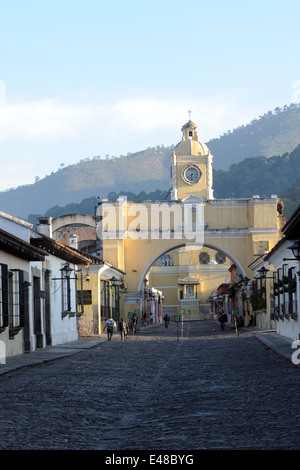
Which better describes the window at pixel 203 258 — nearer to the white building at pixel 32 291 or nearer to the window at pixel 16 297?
the white building at pixel 32 291

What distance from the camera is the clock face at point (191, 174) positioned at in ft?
205

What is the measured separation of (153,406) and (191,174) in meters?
52.2

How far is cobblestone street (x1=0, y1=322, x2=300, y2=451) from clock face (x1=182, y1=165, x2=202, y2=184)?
144 ft

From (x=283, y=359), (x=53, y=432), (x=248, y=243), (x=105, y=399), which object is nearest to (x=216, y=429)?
(x=53, y=432)

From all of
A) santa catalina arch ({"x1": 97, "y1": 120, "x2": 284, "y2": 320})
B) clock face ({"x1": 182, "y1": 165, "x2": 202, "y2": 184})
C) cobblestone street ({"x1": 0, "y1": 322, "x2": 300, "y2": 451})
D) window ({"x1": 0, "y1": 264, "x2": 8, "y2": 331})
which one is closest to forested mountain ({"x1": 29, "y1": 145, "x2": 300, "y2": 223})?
clock face ({"x1": 182, "y1": 165, "x2": 202, "y2": 184})

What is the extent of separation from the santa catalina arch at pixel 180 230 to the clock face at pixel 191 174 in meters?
4.88

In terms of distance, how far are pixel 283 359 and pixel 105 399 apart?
7.97 metres

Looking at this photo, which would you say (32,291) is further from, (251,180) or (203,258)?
(251,180)

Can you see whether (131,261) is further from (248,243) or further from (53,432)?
(53,432)

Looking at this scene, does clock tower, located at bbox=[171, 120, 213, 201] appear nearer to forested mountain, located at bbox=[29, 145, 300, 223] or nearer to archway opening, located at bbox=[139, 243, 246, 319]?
archway opening, located at bbox=[139, 243, 246, 319]

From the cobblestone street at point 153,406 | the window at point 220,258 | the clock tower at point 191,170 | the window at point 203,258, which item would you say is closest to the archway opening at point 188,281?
the window at point 203,258

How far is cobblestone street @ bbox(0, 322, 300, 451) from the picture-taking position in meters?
7.93

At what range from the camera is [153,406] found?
10977 millimetres
